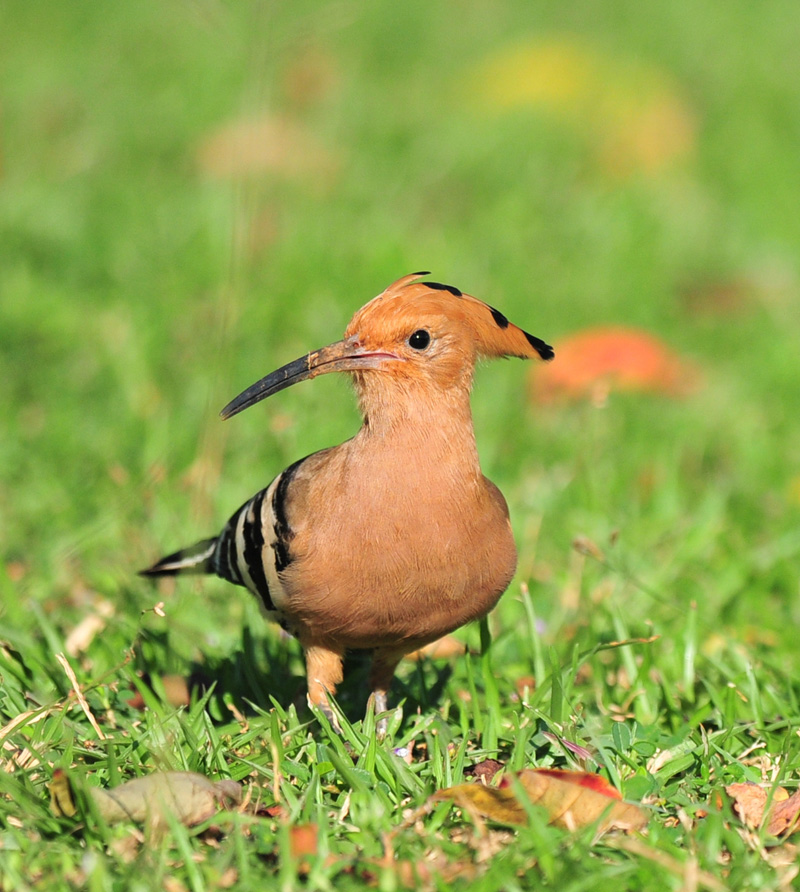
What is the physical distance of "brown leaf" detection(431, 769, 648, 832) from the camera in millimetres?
2365

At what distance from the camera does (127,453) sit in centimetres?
438

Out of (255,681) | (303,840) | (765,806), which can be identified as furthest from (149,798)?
(765,806)

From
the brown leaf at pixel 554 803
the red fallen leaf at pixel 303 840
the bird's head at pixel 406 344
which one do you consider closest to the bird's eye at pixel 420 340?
the bird's head at pixel 406 344

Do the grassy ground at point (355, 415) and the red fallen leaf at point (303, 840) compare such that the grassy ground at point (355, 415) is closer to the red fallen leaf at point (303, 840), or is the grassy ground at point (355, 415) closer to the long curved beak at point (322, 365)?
the red fallen leaf at point (303, 840)

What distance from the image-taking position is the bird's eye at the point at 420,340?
8.95ft

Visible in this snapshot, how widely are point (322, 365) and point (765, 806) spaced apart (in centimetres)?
141

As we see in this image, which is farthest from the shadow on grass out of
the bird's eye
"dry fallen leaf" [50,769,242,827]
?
the bird's eye

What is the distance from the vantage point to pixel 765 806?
248 centimetres

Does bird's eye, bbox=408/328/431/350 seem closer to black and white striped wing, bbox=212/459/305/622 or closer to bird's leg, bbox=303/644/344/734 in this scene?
black and white striped wing, bbox=212/459/305/622

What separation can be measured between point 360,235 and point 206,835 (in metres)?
4.27

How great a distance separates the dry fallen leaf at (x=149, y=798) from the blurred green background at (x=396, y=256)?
1060 millimetres

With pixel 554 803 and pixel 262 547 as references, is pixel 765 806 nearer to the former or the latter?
pixel 554 803

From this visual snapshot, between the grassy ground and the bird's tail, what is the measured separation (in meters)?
0.17

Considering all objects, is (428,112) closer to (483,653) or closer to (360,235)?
(360,235)
